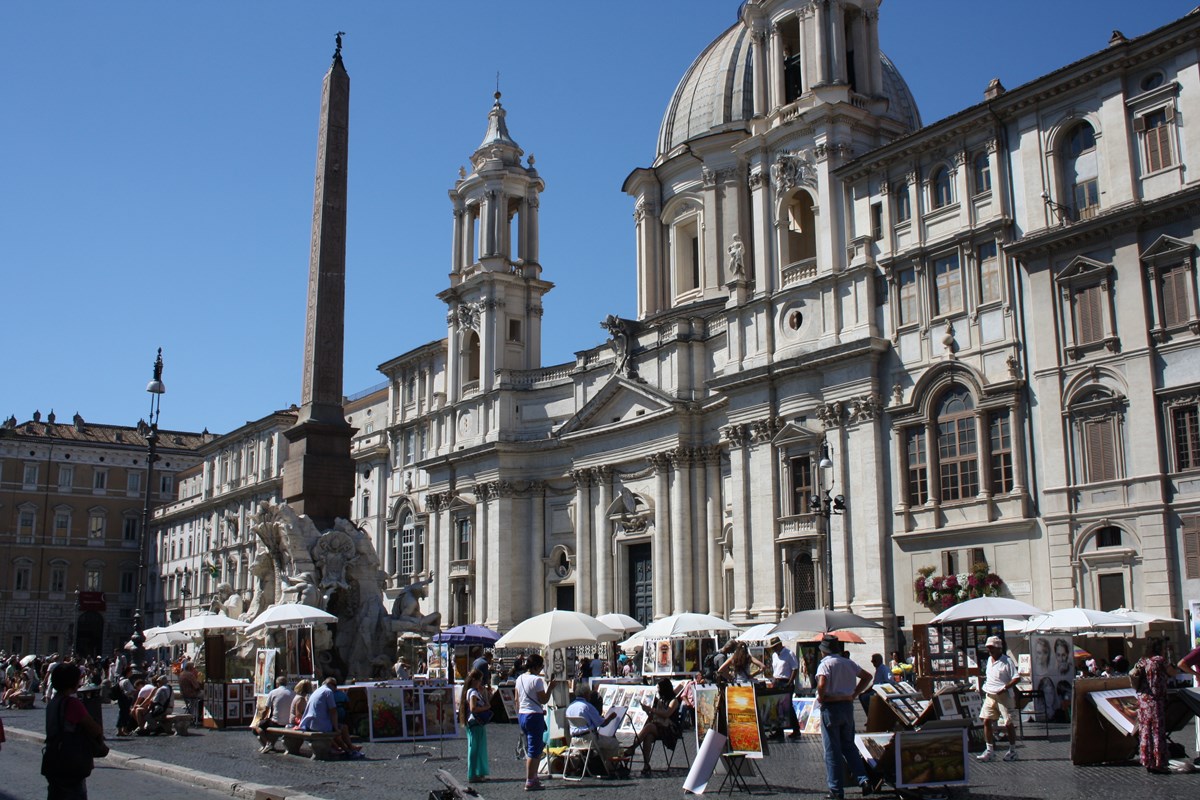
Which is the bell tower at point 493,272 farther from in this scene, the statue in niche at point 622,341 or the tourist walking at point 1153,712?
the tourist walking at point 1153,712

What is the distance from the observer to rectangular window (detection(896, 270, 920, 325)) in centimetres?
3453

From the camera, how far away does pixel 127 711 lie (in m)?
24.9

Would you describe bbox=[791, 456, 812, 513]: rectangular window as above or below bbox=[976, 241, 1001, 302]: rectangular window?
below

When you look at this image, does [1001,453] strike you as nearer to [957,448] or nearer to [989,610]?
[957,448]

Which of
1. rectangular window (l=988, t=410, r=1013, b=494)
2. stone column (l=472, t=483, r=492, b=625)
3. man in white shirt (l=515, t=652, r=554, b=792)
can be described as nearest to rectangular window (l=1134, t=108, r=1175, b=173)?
rectangular window (l=988, t=410, r=1013, b=494)

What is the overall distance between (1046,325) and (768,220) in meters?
12.0

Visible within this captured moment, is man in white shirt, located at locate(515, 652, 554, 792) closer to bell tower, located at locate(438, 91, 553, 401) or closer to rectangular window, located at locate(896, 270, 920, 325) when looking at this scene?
rectangular window, located at locate(896, 270, 920, 325)

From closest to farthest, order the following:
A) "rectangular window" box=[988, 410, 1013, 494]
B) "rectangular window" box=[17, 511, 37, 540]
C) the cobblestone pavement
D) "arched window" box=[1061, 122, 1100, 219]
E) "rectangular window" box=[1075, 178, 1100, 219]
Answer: the cobblestone pavement → "rectangular window" box=[1075, 178, 1100, 219] → "arched window" box=[1061, 122, 1100, 219] → "rectangular window" box=[988, 410, 1013, 494] → "rectangular window" box=[17, 511, 37, 540]

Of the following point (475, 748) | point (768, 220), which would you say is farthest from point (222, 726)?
point (768, 220)

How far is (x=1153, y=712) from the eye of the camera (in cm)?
1491

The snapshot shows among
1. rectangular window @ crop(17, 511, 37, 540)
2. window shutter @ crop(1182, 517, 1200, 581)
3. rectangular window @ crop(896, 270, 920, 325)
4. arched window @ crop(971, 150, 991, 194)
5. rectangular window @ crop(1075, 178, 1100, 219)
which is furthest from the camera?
rectangular window @ crop(17, 511, 37, 540)

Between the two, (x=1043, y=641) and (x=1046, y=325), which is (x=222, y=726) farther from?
(x=1046, y=325)

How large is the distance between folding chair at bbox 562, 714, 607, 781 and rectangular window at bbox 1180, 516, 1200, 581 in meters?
17.1

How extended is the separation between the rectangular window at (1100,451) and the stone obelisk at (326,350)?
58.2ft
